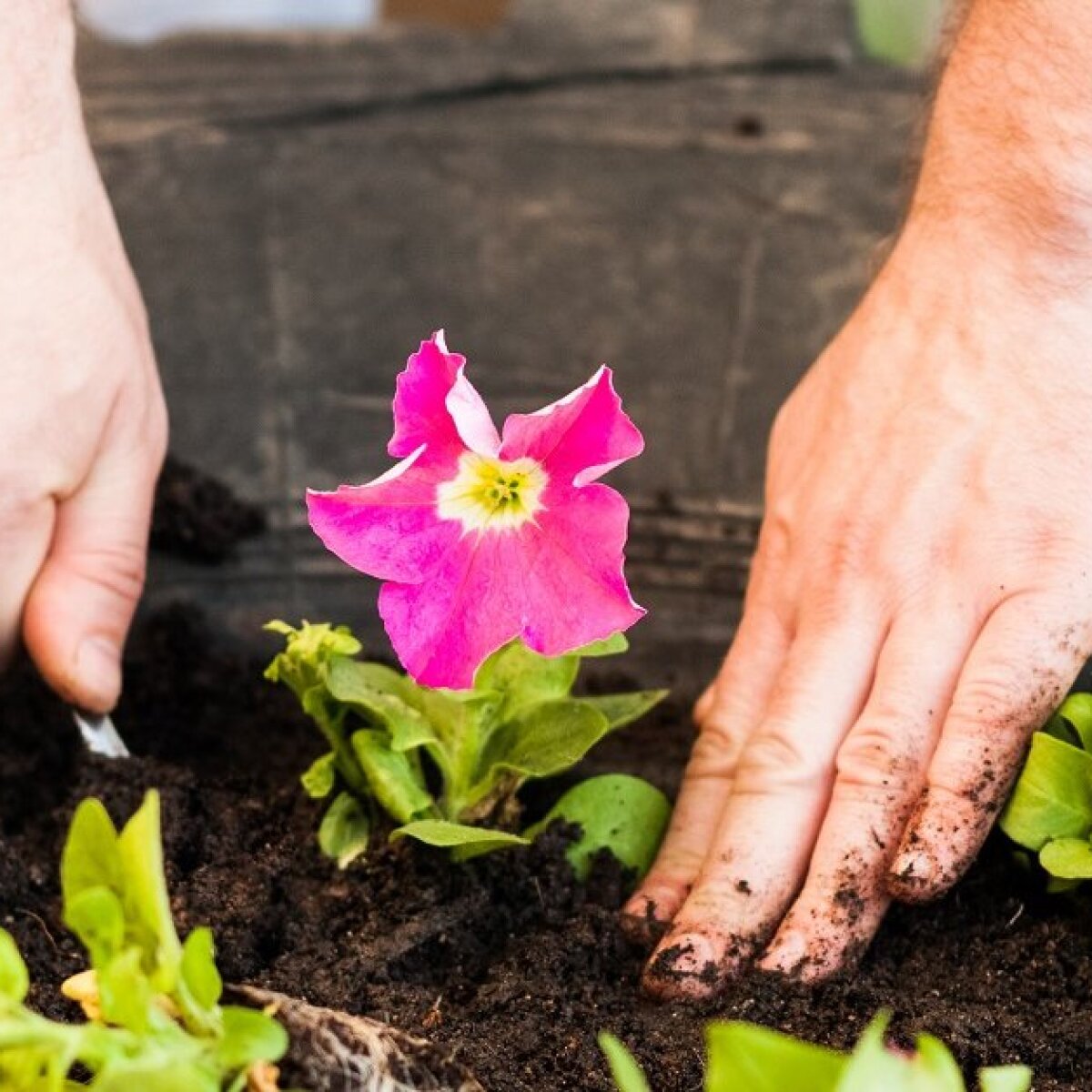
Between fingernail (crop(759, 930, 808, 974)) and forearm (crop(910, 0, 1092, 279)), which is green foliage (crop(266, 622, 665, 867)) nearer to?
fingernail (crop(759, 930, 808, 974))

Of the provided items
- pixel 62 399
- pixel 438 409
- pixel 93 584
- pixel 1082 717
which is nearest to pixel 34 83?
pixel 62 399

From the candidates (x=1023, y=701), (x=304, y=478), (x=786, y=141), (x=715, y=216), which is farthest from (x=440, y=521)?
(x=786, y=141)

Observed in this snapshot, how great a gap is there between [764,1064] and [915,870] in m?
0.38

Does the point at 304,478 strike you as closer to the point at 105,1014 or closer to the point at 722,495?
the point at 722,495

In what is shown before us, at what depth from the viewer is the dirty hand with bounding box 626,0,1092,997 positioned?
1.01 meters

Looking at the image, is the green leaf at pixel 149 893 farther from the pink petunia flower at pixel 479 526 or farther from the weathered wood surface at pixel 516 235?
the weathered wood surface at pixel 516 235

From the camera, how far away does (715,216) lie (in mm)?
1843

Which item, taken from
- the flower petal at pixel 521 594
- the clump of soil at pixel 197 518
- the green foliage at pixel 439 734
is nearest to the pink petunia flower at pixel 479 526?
the flower petal at pixel 521 594

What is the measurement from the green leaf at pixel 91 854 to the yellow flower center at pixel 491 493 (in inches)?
10.7

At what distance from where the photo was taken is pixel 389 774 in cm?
102

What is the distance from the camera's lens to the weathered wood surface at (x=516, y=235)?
1536 millimetres

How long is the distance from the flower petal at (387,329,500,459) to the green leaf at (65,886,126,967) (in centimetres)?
30

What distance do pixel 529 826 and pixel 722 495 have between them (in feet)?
1.69

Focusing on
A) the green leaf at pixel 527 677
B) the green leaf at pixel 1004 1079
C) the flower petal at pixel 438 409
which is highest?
the flower petal at pixel 438 409
